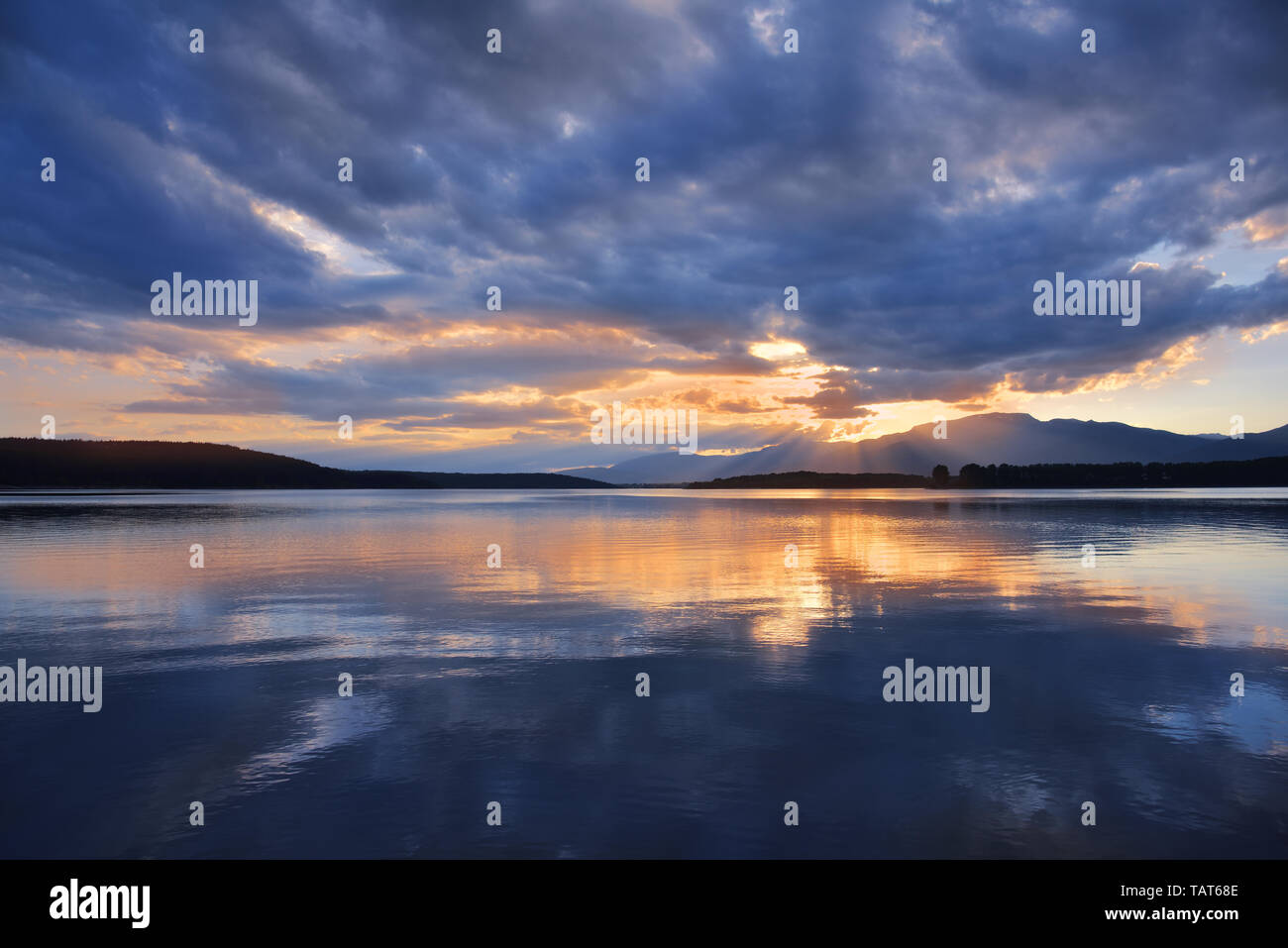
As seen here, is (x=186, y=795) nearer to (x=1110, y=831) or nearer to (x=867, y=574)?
(x=1110, y=831)

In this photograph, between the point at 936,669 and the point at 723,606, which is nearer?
the point at 936,669

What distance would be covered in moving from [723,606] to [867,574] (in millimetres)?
9232

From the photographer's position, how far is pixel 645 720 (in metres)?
11.1

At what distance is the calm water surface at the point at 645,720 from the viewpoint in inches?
296

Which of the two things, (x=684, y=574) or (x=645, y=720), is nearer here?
(x=645, y=720)

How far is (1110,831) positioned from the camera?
7469mm

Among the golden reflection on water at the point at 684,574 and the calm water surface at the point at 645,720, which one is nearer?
the calm water surface at the point at 645,720

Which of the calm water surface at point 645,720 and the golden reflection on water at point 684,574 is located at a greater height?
the golden reflection on water at point 684,574

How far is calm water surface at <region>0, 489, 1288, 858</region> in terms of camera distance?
752 centimetres

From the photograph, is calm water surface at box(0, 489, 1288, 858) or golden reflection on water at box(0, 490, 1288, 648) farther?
golden reflection on water at box(0, 490, 1288, 648)

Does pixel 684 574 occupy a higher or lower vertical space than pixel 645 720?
higher

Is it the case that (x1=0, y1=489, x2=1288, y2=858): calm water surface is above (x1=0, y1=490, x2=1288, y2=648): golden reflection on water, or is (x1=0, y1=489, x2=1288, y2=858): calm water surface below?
below
